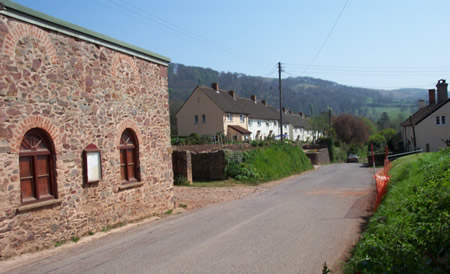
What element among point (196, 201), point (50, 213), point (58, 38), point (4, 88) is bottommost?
point (196, 201)

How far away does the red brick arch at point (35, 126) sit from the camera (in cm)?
858

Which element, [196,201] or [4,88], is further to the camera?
[196,201]

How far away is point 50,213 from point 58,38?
4364 millimetres

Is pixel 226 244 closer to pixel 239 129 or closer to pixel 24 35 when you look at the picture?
pixel 24 35

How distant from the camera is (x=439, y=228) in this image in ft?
18.5

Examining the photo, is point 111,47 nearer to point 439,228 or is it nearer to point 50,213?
point 50,213

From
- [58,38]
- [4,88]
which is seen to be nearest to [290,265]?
[4,88]

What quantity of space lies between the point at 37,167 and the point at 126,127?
3.48m

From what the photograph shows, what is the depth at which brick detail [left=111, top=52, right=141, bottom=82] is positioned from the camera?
12.0 meters

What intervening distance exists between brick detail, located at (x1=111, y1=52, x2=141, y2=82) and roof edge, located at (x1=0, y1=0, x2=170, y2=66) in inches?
7.7

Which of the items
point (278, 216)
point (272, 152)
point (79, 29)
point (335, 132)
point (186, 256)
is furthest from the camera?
point (335, 132)

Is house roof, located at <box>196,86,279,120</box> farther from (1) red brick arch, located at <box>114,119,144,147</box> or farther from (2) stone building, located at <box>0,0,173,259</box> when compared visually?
(2) stone building, located at <box>0,0,173,259</box>

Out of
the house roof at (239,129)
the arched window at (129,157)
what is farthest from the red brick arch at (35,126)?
the house roof at (239,129)

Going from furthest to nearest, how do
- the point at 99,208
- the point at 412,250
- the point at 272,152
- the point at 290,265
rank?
1. the point at 272,152
2. the point at 99,208
3. the point at 290,265
4. the point at 412,250
